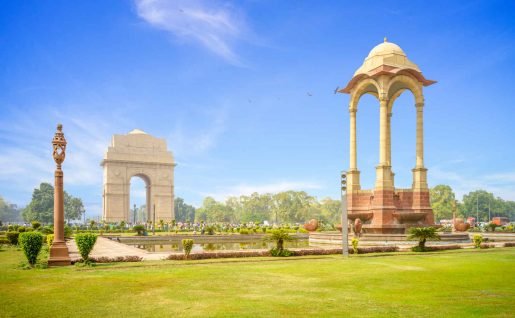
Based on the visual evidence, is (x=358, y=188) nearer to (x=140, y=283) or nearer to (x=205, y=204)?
(x=140, y=283)

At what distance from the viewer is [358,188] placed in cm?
2684

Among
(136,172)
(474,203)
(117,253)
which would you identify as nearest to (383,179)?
(117,253)

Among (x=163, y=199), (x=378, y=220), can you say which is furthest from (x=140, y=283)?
(x=163, y=199)

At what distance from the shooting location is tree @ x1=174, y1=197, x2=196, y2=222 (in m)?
116

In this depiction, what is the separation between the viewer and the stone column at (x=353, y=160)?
26.8m

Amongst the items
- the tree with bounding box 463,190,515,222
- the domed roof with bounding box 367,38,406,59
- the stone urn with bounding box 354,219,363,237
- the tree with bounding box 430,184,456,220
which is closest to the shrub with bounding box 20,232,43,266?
the stone urn with bounding box 354,219,363,237

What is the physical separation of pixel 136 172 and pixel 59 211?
153 ft

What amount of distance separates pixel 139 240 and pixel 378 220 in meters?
16.8

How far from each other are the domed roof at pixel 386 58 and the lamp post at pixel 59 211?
18883 mm

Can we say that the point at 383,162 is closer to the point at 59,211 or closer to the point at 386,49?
the point at 386,49

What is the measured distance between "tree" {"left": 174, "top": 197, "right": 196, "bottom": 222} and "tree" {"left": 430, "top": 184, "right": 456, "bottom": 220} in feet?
215

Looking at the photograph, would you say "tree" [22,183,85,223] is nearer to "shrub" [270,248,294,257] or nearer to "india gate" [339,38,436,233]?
"india gate" [339,38,436,233]

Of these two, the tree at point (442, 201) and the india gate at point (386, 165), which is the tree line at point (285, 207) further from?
the india gate at point (386, 165)

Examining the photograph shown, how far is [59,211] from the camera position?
1370 cm
